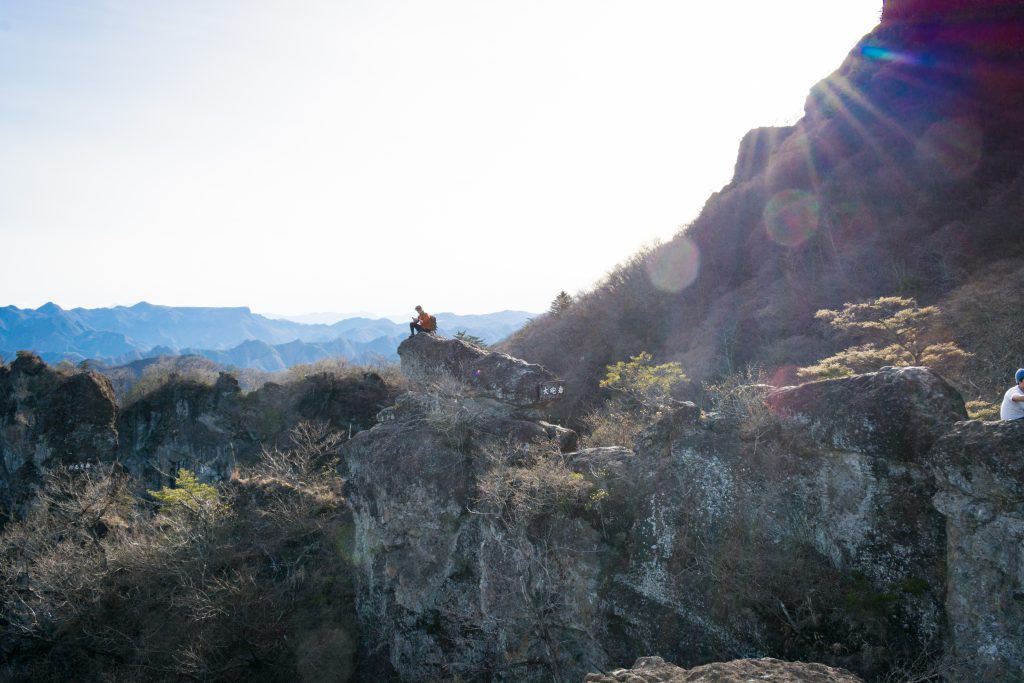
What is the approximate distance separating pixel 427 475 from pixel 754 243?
33.7 meters

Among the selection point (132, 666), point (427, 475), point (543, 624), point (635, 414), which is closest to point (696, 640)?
point (543, 624)

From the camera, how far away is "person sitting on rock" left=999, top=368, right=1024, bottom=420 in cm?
622

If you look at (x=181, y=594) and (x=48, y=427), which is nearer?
(x=181, y=594)

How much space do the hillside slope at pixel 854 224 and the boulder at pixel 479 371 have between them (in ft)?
49.4

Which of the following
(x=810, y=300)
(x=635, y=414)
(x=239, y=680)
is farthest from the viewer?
(x=810, y=300)

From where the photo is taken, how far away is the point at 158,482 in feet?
113

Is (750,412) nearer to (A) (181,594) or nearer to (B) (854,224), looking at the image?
(A) (181,594)

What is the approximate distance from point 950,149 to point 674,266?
17377 mm

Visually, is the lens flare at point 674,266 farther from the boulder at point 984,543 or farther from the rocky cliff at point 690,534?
the boulder at point 984,543

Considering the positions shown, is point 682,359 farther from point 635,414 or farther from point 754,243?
point 635,414

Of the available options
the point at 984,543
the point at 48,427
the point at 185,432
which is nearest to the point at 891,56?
the point at 984,543

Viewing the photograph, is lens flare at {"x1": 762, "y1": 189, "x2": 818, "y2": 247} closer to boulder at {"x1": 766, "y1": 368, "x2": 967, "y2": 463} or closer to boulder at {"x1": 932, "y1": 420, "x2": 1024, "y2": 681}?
boulder at {"x1": 766, "y1": 368, "x2": 967, "y2": 463}

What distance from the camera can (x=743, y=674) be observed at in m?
4.63

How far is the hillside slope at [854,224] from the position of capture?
26.0 meters
